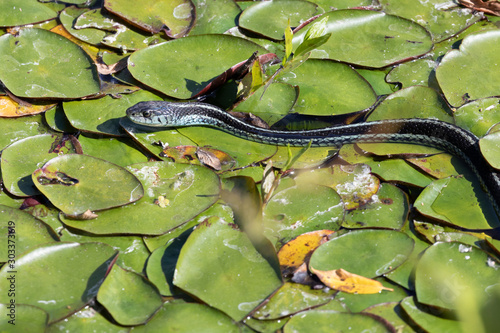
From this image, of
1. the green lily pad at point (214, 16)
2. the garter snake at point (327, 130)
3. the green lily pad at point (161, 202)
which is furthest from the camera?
the green lily pad at point (214, 16)

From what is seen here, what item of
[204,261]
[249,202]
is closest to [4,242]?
[204,261]

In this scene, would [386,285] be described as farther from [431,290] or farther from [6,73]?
[6,73]

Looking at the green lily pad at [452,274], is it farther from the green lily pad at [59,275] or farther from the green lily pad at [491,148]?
the green lily pad at [59,275]

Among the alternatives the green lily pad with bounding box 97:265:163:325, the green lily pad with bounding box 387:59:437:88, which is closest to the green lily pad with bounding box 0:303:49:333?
the green lily pad with bounding box 97:265:163:325

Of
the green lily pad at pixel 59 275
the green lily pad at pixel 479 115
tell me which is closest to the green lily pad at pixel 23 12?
the green lily pad at pixel 59 275

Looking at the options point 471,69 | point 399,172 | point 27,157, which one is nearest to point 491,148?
point 399,172
